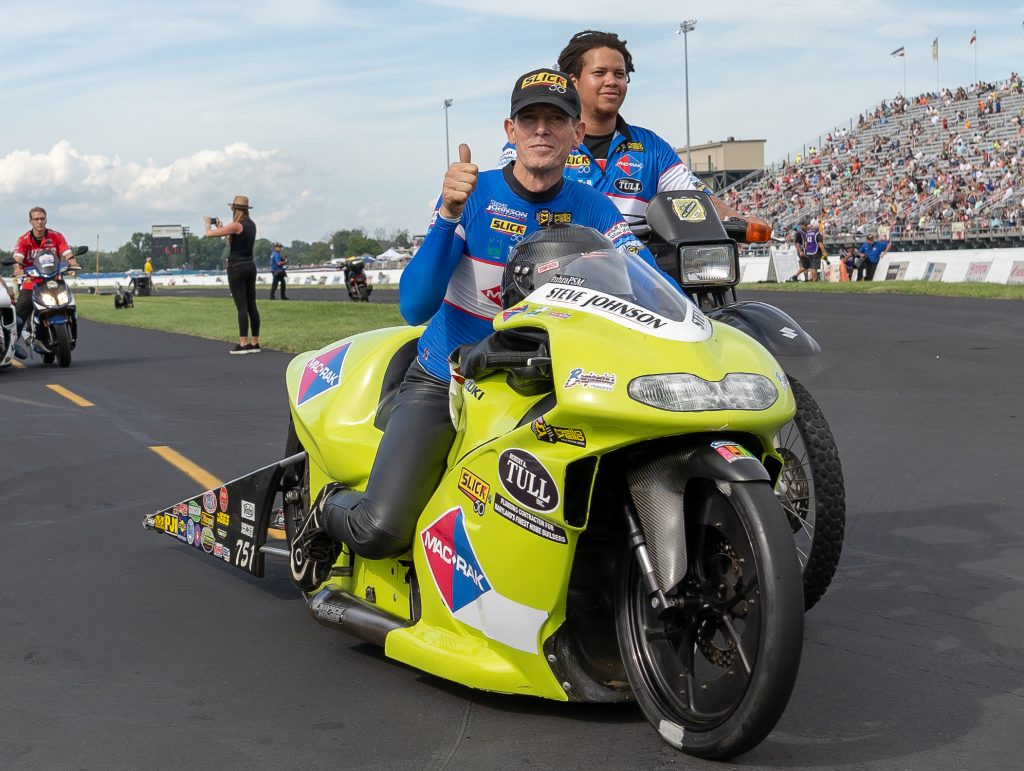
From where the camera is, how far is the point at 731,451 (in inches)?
137

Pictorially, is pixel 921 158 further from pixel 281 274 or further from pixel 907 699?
pixel 907 699

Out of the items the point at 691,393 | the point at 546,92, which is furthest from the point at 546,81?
the point at 691,393

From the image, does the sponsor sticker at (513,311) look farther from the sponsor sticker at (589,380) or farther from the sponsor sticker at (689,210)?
the sponsor sticker at (689,210)

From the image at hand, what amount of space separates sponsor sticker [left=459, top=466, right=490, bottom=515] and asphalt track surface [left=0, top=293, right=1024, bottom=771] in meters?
0.67

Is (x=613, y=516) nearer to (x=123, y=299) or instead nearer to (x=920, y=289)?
(x=920, y=289)

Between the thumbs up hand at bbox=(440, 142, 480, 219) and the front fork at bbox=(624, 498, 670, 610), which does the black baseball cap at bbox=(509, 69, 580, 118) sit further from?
the front fork at bbox=(624, 498, 670, 610)

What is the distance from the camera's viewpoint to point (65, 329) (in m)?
16.8

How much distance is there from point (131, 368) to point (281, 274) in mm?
27249

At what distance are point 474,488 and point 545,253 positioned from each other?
77cm

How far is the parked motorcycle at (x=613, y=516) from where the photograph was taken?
11.3 feet

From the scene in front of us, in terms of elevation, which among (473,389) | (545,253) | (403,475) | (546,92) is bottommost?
(403,475)

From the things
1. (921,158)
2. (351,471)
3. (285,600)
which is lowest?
(285,600)

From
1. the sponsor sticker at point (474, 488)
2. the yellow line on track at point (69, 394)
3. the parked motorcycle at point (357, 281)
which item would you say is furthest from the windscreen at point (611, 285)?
the parked motorcycle at point (357, 281)

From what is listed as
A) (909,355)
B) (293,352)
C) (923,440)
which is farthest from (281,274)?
(923,440)
